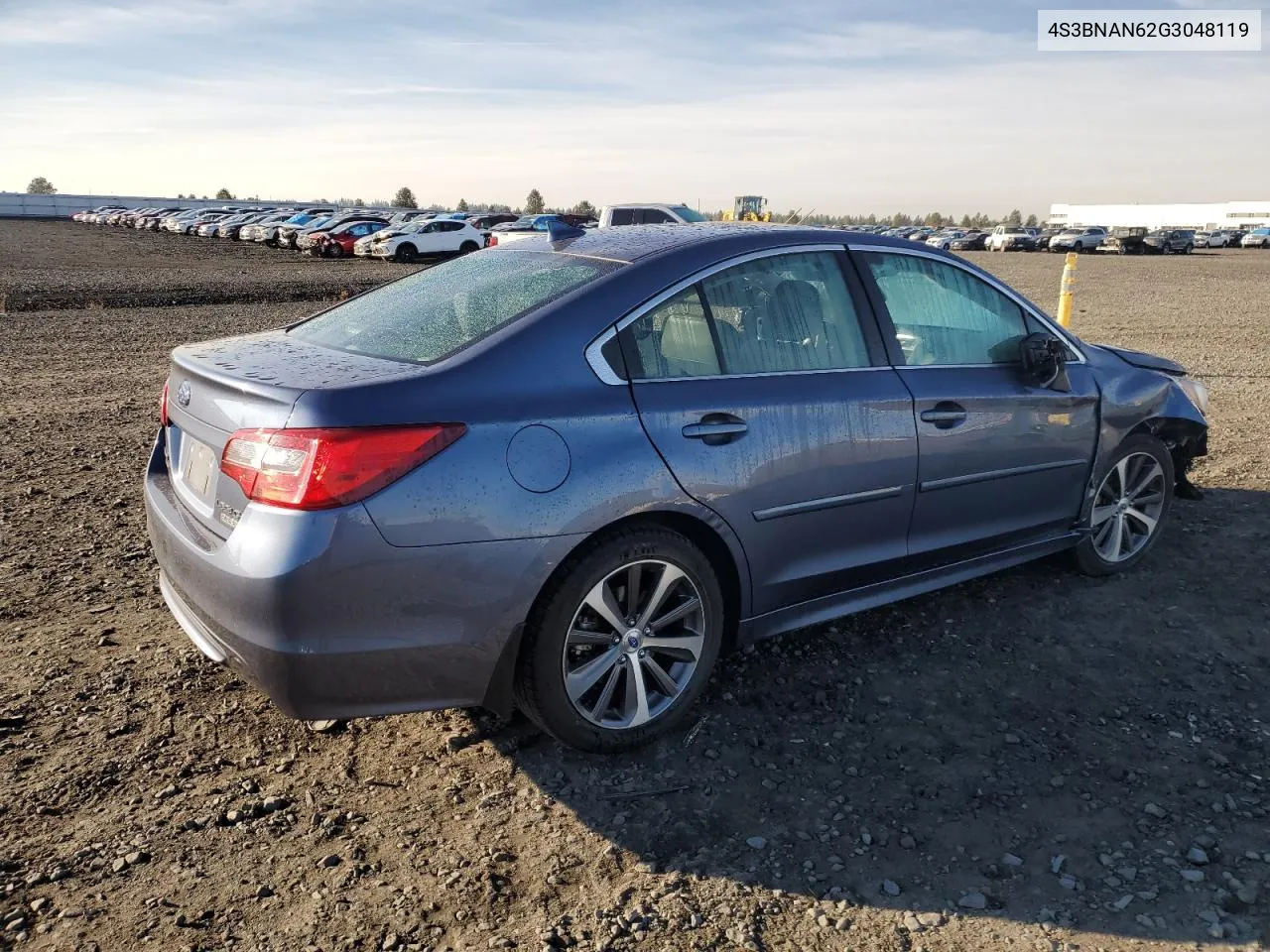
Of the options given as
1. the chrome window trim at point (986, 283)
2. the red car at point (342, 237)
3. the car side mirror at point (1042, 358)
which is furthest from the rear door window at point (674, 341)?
the red car at point (342, 237)

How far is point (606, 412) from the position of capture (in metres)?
3.15

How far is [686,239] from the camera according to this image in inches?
147

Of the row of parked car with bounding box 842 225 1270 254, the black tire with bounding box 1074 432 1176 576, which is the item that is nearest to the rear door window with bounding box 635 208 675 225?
the black tire with bounding box 1074 432 1176 576

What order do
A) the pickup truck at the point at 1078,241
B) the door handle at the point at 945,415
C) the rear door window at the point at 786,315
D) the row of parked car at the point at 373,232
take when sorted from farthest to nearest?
the pickup truck at the point at 1078,241
the row of parked car at the point at 373,232
the door handle at the point at 945,415
the rear door window at the point at 786,315

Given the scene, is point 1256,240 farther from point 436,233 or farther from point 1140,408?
point 1140,408

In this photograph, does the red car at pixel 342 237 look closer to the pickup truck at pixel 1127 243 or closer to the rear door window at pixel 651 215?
the rear door window at pixel 651 215

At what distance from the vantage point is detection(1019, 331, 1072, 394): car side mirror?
4395 millimetres

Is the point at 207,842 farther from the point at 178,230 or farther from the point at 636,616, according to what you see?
the point at 178,230

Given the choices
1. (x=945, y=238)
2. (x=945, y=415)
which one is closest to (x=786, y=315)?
(x=945, y=415)

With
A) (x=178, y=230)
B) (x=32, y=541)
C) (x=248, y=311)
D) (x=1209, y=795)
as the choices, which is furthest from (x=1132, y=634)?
(x=178, y=230)

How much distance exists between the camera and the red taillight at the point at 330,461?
2.72m

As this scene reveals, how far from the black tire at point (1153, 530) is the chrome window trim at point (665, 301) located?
1.66 metres

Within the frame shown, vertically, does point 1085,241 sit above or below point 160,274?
below

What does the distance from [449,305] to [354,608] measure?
1.29 m
